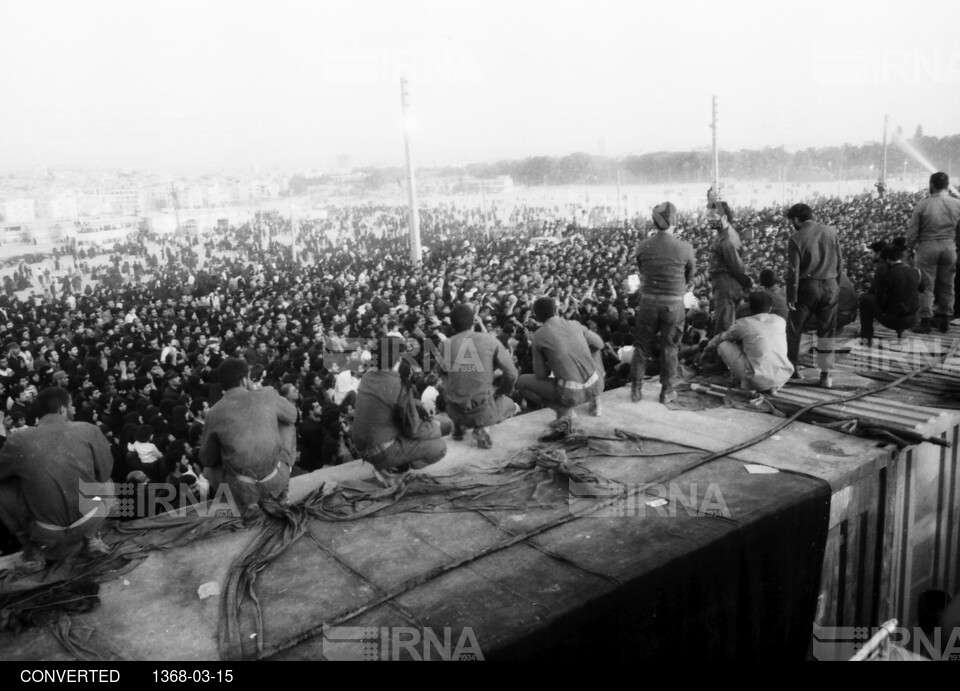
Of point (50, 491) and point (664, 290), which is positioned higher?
point (664, 290)

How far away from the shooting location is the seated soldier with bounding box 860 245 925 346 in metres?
7.35

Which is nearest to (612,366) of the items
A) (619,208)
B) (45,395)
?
(45,395)

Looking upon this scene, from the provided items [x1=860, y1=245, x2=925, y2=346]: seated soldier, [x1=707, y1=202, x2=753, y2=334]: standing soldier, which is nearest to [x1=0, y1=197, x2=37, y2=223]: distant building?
[x1=707, y1=202, x2=753, y2=334]: standing soldier

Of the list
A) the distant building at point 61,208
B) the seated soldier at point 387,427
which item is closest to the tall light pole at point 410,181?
the distant building at point 61,208

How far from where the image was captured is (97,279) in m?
28.0

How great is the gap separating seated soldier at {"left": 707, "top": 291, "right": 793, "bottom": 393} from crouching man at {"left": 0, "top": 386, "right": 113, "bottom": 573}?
4.78 m

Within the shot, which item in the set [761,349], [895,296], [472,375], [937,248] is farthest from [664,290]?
[937,248]

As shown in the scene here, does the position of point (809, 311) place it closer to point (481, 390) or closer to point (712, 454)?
point (712, 454)

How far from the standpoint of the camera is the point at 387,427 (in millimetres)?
4906

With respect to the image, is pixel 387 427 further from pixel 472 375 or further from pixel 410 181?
pixel 410 181

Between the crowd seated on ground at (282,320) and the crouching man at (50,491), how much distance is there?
3.03ft

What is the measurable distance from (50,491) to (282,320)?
9.86 m

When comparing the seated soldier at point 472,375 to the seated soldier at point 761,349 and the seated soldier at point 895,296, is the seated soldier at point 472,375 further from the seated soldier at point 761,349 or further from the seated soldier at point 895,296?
the seated soldier at point 895,296

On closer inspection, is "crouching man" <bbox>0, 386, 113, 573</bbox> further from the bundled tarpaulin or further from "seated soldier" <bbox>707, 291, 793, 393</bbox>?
"seated soldier" <bbox>707, 291, 793, 393</bbox>
